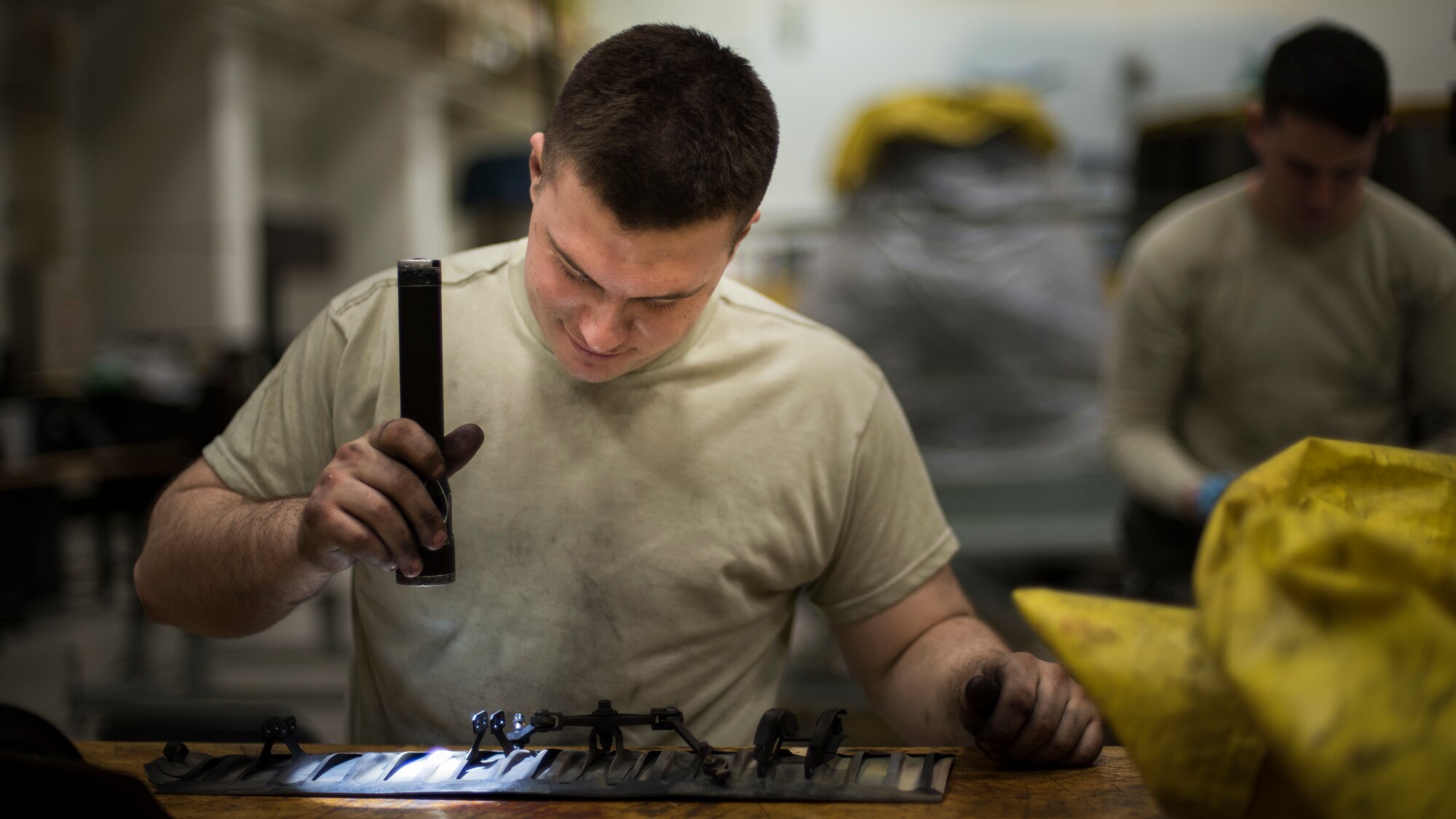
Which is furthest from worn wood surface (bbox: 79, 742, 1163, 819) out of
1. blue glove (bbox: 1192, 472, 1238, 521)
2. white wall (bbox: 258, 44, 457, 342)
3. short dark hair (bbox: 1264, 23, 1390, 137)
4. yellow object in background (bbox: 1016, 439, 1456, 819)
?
white wall (bbox: 258, 44, 457, 342)

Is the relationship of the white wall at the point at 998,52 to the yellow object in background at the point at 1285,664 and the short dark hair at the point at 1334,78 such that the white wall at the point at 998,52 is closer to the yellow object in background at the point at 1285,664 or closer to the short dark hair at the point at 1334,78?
the short dark hair at the point at 1334,78

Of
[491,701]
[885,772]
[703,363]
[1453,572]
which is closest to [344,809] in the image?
[491,701]

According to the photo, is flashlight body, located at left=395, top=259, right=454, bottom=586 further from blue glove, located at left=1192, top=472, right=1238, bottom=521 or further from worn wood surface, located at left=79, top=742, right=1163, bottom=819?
blue glove, located at left=1192, top=472, right=1238, bottom=521

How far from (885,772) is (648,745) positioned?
1.02ft

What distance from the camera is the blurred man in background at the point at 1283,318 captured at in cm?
146

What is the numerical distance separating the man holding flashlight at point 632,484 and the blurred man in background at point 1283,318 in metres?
0.77

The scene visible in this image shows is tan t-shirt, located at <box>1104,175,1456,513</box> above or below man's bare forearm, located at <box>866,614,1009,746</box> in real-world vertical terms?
above

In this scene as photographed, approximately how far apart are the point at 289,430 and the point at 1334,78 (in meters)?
1.35

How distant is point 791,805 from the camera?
0.73 metres

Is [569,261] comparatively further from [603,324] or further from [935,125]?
[935,125]

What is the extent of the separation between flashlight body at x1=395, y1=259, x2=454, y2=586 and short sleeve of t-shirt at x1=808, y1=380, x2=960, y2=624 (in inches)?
18.5

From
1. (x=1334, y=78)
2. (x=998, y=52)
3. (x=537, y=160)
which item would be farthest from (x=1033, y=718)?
(x=998, y=52)

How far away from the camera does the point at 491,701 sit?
3.30 feet

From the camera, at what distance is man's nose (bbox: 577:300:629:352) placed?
893 mm
